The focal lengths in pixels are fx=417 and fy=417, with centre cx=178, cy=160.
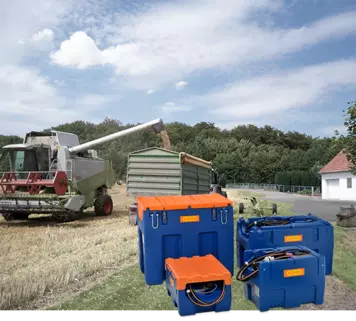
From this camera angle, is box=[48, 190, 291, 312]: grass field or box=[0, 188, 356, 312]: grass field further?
box=[0, 188, 356, 312]: grass field

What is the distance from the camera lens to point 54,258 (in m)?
6.90

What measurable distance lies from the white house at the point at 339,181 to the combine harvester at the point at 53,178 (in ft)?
66.1

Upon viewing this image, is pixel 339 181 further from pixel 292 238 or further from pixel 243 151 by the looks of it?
pixel 243 151

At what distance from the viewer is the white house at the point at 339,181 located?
99.2ft

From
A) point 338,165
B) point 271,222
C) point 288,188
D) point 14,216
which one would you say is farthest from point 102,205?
point 288,188

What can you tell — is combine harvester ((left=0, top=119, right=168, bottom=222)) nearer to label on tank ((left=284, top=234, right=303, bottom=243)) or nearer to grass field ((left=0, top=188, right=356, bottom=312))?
grass field ((left=0, top=188, right=356, bottom=312))

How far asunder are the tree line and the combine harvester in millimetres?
20805

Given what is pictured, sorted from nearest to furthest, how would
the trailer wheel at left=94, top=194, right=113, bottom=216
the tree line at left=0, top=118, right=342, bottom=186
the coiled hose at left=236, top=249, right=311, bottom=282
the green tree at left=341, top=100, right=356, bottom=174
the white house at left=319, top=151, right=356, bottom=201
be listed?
1. the coiled hose at left=236, top=249, right=311, bottom=282
2. the green tree at left=341, top=100, right=356, bottom=174
3. the trailer wheel at left=94, top=194, right=113, bottom=216
4. the white house at left=319, top=151, right=356, bottom=201
5. the tree line at left=0, top=118, right=342, bottom=186

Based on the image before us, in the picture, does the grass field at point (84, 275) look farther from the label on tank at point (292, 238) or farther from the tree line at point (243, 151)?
the tree line at point (243, 151)

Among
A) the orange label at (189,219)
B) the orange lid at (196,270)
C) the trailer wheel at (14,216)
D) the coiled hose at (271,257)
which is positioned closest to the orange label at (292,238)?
the coiled hose at (271,257)

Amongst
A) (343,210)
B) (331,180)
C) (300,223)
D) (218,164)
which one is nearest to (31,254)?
(300,223)

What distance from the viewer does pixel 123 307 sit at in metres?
4.52

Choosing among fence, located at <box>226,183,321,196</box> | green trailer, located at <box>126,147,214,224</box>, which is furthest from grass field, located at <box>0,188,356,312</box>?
fence, located at <box>226,183,321,196</box>

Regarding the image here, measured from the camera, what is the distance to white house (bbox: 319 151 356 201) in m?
30.2
